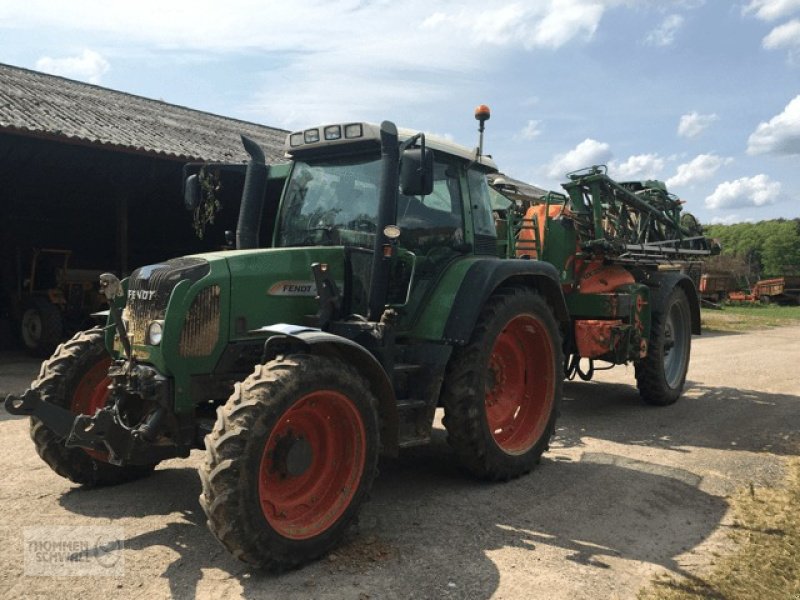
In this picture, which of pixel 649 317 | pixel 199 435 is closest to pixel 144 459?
pixel 199 435

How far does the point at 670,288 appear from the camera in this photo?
7.84m

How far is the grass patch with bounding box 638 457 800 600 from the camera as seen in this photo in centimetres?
326

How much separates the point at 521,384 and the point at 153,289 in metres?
2.84

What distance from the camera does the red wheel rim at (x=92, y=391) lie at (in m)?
4.41

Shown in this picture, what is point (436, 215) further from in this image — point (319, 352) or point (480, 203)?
point (319, 352)

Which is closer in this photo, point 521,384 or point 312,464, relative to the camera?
point 312,464

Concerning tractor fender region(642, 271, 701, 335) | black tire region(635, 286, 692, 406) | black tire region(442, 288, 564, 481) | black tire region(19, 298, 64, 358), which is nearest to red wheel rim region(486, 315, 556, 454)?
black tire region(442, 288, 564, 481)

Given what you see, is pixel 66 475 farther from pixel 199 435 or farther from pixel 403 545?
pixel 403 545

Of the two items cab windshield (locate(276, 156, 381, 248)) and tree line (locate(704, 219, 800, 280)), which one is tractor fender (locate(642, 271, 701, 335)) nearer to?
cab windshield (locate(276, 156, 381, 248))

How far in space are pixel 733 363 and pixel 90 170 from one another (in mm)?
12321

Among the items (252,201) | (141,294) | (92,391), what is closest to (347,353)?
(141,294)

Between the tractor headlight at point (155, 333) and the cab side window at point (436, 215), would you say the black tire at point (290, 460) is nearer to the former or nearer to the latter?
the tractor headlight at point (155, 333)


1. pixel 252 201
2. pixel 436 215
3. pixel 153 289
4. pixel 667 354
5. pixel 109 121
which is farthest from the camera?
pixel 109 121

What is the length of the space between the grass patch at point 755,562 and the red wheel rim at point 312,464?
1540 mm
